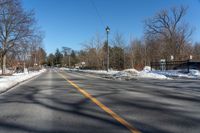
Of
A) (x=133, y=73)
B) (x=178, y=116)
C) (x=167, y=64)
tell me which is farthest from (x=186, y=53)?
(x=178, y=116)

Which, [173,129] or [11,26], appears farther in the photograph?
[11,26]

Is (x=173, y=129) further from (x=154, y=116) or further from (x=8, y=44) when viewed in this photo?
(x=8, y=44)

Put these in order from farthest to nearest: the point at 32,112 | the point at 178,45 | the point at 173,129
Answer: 1. the point at 178,45
2. the point at 32,112
3. the point at 173,129

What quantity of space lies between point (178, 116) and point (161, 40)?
66.6m

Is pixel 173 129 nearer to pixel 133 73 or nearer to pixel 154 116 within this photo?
pixel 154 116

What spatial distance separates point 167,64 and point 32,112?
41.4m

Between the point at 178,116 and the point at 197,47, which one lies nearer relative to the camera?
the point at 178,116

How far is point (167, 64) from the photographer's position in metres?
48.1

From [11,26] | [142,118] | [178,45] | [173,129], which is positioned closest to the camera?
[173,129]

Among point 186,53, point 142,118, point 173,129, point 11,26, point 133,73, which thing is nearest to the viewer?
point 173,129

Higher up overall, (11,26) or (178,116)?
(11,26)

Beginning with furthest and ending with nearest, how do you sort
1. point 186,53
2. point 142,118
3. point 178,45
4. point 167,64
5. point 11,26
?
point 186,53
point 178,45
point 167,64
point 11,26
point 142,118

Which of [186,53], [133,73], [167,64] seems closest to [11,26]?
[133,73]

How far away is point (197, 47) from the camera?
10419 cm
